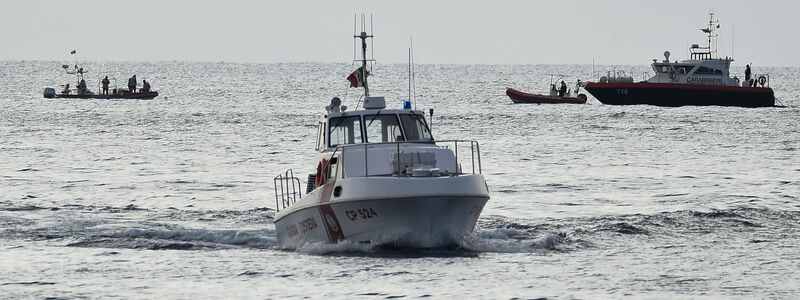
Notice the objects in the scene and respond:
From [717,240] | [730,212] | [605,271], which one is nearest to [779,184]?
[730,212]

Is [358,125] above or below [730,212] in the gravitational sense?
above

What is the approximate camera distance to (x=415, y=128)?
28656mm

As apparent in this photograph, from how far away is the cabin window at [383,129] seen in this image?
28.4m

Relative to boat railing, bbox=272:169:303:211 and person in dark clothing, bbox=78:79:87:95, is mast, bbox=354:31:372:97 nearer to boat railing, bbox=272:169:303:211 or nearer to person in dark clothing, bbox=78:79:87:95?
boat railing, bbox=272:169:303:211

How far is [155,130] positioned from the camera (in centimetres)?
7331

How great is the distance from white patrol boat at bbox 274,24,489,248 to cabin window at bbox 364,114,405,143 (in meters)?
0.02

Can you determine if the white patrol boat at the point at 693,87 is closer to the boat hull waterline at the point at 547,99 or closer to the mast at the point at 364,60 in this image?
the boat hull waterline at the point at 547,99

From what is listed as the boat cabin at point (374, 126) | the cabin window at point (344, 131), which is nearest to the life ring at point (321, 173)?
the boat cabin at point (374, 126)

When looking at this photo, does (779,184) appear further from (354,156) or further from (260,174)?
(354,156)

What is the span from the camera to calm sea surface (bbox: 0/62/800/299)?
2516cm

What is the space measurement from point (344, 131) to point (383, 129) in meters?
0.75

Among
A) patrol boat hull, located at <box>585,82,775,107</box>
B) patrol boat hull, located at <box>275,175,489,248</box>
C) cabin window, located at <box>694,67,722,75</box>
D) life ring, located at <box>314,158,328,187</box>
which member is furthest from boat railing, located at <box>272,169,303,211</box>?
patrol boat hull, located at <box>585,82,775,107</box>

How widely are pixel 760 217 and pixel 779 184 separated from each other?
29.6 ft

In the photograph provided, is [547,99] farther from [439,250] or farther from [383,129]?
[439,250]
